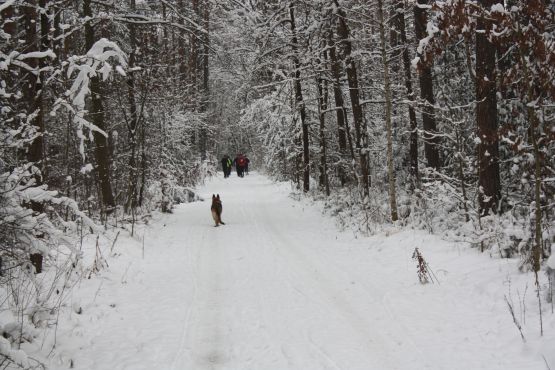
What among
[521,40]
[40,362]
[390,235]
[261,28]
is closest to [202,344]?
[40,362]

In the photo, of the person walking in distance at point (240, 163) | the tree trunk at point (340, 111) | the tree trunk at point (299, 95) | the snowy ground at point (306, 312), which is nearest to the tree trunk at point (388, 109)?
the snowy ground at point (306, 312)

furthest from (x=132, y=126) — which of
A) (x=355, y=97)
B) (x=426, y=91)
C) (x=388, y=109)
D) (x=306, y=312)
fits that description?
(x=306, y=312)

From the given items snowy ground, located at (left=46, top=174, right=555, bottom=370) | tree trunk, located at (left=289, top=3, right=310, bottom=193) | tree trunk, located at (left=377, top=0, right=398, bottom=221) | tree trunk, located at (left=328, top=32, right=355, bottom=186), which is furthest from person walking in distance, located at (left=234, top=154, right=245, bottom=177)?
snowy ground, located at (left=46, top=174, right=555, bottom=370)

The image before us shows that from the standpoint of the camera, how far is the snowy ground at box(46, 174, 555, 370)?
4938mm

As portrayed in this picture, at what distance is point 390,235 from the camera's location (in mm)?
10867

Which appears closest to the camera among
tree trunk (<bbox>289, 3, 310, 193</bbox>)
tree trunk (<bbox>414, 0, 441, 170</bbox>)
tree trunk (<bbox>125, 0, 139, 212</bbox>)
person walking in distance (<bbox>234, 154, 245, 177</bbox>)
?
tree trunk (<bbox>414, 0, 441, 170</bbox>)

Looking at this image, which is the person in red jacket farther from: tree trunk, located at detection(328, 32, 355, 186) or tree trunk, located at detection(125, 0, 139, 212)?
tree trunk, located at detection(125, 0, 139, 212)

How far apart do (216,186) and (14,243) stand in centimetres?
2701

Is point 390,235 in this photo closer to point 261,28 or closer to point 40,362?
point 40,362

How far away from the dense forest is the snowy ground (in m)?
0.71

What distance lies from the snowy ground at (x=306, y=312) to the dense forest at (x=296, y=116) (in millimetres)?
715

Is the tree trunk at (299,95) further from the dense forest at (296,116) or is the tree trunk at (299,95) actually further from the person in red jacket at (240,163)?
the person in red jacket at (240,163)

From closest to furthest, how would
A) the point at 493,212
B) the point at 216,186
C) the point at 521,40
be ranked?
the point at 521,40, the point at 493,212, the point at 216,186

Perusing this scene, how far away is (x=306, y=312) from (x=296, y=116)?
16.1m
